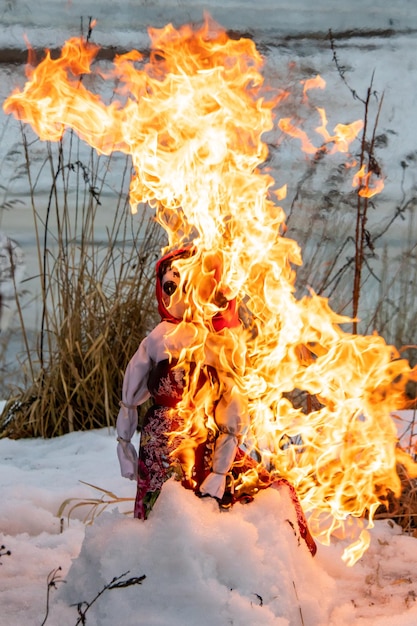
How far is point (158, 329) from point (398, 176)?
4.68 m

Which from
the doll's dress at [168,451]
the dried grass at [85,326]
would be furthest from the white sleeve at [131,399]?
the dried grass at [85,326]

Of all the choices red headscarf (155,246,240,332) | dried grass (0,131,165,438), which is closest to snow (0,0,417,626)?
dried grass (0,131,165,438)

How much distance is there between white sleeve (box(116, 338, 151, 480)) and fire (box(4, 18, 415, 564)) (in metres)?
0.13

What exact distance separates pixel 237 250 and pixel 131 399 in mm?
426

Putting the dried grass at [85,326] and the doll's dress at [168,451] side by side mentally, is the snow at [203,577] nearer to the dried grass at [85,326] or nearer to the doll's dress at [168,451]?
the doll's dress at [168,451]

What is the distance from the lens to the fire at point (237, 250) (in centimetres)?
195

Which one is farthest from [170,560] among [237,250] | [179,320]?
[237,250]

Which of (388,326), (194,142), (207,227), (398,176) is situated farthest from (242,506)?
(398,176)

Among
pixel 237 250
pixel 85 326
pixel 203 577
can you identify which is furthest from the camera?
pixel 85 326

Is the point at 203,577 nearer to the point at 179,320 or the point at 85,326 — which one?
the point at 179,320

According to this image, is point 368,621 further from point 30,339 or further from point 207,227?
point 30,339

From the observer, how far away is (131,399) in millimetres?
2037

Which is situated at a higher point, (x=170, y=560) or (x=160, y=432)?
(x=160, y=432)

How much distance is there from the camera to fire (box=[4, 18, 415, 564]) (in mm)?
1945
